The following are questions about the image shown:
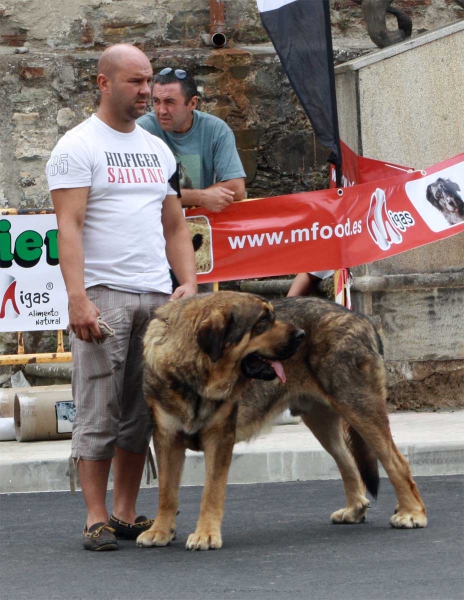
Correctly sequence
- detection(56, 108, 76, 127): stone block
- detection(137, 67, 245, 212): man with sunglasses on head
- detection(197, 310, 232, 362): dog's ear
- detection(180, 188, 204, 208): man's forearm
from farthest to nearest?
detection(56, 108, 76, 127): stone block → detection(180, 188, 204, 208): man's forearm → detection(137, 67, 245, 212): man with sunglasses on head → detection(197, 310, 232, 362): dog's ear

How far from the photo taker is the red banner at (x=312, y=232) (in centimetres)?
855

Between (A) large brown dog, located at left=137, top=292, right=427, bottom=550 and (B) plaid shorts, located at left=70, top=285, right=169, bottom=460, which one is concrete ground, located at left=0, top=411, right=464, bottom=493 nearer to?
(A) large brown dog, located at left=137, top=292, right=427, bottom=550

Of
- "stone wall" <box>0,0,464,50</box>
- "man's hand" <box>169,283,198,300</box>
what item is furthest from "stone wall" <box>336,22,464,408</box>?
"man's hand" <box>169,283,198,300</box>

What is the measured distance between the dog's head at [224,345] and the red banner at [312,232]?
9.99 feet

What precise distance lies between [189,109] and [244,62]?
14.1 feet

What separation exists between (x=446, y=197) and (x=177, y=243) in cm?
340

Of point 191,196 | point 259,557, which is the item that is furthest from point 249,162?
point 259,557

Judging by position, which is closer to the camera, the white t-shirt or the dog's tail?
the white t-shirt

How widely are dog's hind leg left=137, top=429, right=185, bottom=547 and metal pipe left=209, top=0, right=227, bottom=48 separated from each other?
21.7ft

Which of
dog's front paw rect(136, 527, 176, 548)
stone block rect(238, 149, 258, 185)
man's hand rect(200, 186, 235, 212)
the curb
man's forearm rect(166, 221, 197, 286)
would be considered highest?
stone block rect(238, 149, 258, 185)

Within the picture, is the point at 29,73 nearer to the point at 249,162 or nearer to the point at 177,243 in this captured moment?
the point at 249,162

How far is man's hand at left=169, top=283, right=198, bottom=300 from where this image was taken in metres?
5.80

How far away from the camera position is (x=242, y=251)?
8.63 m

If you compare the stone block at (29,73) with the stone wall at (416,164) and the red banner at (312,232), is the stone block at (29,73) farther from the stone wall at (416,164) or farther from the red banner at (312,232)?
the red banner at (312,232)
